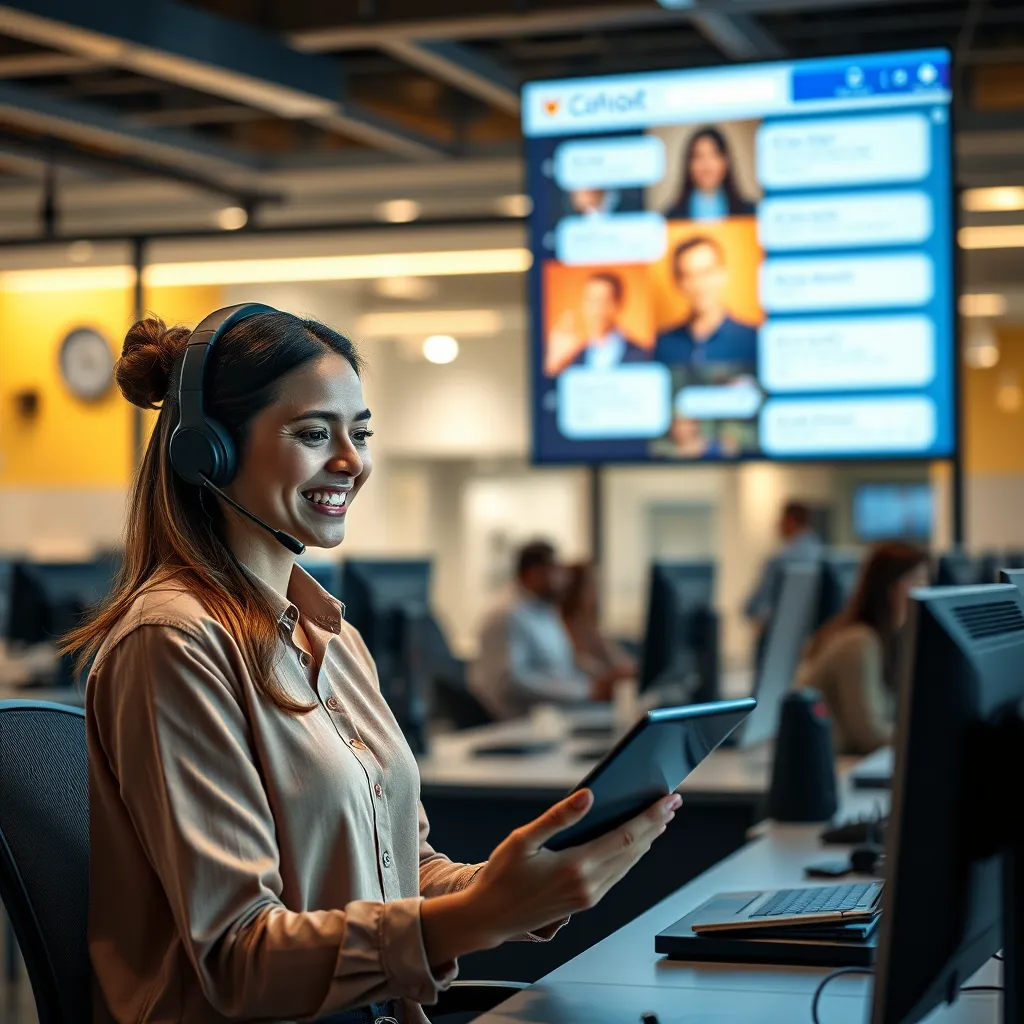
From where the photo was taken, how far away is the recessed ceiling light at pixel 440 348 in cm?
886

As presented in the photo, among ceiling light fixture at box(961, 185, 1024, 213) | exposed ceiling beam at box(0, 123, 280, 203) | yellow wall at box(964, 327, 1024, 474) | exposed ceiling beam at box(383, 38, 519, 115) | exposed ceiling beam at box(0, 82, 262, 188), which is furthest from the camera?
yellow wall at box(964, 327, 1024, 474)

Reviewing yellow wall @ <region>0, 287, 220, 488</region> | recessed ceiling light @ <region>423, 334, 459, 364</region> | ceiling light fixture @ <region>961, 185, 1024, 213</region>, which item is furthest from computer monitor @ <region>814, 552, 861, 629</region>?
yellow wall @ <region>0, 287, 220, 488</region>

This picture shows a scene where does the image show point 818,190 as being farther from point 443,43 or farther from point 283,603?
point 283,603

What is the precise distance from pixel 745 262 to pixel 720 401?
369 millimetres

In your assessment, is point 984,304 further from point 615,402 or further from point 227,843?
point 227,843

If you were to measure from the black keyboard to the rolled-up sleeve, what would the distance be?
514mm

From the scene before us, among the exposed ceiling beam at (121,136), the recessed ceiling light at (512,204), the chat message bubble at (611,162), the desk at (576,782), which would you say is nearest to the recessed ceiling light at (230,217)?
the exposed ceiling beam at (121,136)

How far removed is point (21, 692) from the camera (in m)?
5.07

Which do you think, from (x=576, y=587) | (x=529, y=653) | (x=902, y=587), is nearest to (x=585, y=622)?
(x=576, y=587)

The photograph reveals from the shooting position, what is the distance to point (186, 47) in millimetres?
4918

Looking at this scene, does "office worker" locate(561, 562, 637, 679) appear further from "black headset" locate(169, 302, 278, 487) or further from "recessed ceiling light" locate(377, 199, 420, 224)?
"black headset" locate(169, 302, 278, 487)

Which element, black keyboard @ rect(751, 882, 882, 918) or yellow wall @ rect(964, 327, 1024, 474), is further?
yellow wall @ rect(964, 327, 1024, 474)

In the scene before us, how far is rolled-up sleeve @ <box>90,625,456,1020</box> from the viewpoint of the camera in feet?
4.22

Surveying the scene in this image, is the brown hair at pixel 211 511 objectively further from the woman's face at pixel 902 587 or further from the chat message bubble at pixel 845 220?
the chat message bubble at pixel 845 220
